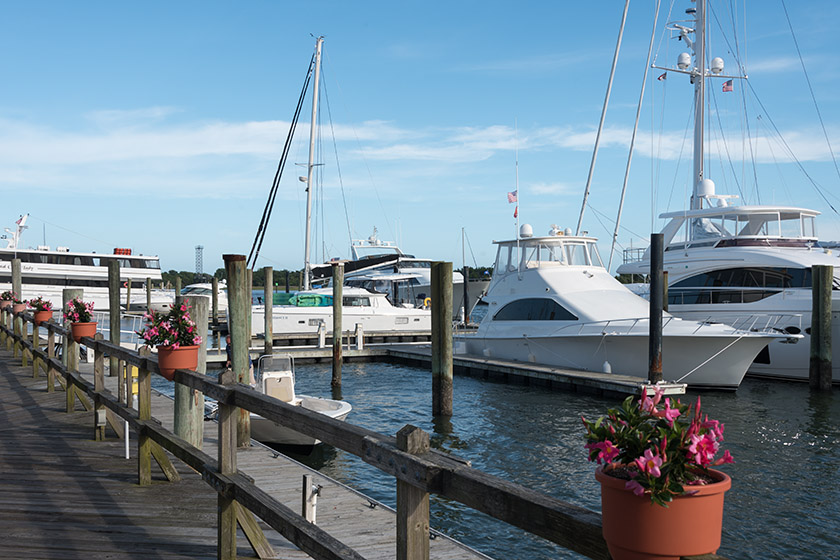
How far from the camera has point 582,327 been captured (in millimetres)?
19188

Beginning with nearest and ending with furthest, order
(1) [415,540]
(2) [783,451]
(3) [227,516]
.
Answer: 1. (1) [415,540]
2. (3) [227,516]
3. (2) [783,451]

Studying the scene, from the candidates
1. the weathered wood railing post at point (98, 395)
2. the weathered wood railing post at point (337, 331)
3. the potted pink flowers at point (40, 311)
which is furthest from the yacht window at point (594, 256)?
the weathered wood railing post at point (98, 395)

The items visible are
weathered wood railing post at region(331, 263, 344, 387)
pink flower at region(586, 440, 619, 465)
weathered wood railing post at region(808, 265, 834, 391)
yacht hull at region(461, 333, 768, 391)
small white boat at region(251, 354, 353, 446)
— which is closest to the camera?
pink flower at region(586, 440, 619, 465)

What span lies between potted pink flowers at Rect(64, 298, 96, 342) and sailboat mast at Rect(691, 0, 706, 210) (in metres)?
23.0

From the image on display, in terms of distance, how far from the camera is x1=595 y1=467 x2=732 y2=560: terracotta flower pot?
178cm

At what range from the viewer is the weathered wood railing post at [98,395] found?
715 cm

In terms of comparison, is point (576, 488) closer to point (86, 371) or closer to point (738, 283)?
point (86, 371)

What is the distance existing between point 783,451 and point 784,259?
11031 millimetres

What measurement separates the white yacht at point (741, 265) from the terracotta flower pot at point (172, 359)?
17.7 m

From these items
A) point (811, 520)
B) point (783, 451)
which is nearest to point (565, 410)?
point (783, 451)

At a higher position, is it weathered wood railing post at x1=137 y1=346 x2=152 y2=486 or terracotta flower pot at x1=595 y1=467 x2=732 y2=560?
terracotta flower pot at x1=595 y1=467 x2=732 y2=560

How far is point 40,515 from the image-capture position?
504 cm

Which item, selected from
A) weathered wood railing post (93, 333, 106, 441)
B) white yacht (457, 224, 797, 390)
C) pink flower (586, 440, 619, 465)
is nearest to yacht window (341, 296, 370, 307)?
white yacht (457, 224, 797, 390)

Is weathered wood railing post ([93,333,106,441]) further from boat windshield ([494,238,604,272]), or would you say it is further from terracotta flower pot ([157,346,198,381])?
boat windshield ([494,238,604,272])
